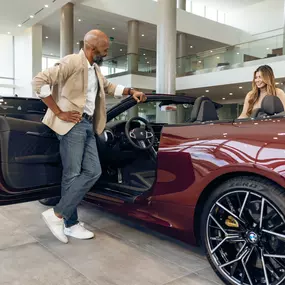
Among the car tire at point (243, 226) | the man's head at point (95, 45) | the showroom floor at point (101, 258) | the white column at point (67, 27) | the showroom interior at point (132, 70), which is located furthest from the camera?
the white column at point (67, 27)

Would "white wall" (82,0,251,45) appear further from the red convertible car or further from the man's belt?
the red convertible car

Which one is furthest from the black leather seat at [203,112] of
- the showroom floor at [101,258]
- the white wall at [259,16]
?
the white wall at [259,16]

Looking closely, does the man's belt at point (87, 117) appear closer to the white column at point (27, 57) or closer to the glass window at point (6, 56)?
the white column at point (27, 57)

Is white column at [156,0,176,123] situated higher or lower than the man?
higher

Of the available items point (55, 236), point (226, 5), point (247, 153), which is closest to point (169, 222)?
point (247, 153)

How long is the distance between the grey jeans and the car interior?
0.45 feet

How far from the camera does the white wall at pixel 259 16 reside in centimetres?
2069

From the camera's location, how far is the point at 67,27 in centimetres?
1353

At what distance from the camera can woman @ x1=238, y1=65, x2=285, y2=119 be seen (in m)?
2.65

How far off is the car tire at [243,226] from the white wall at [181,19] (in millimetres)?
13363

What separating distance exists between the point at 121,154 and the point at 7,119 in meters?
1.19

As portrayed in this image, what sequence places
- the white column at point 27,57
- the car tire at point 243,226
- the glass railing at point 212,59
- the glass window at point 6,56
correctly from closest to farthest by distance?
the car tire at point 243,226 < the glass railing at point 212,59 < the white column at point 27,57 < the glass window at point 6,56

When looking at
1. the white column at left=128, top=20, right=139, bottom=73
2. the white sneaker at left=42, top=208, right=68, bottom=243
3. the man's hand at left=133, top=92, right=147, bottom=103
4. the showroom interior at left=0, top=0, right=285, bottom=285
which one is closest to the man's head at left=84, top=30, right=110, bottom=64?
the man's hand at left=133, top=92, right=147, bottom=103

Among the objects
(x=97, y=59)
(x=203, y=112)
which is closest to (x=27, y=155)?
(x=97, y=59)
